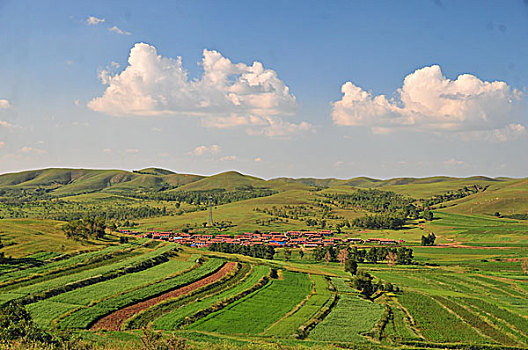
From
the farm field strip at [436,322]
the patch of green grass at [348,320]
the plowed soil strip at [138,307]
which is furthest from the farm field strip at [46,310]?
the farm field strip at [436,322]

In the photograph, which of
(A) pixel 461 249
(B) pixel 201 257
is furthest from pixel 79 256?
(A) pixel 461 249

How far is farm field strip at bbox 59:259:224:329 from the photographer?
5902 cm

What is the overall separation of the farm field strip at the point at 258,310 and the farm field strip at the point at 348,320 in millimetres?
7598

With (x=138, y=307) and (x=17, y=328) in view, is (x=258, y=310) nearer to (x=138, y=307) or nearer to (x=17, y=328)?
(x=138, y=307)

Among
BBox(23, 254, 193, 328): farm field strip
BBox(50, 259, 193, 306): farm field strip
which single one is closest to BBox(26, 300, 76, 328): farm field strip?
BBox(23, 254, 193, 328): farm field strip

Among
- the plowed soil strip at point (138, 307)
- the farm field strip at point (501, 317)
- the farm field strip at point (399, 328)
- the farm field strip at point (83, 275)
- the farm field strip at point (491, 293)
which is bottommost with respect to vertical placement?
the farm field strip at point (491, 293)

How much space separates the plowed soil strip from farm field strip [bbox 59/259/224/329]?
0.96 meters

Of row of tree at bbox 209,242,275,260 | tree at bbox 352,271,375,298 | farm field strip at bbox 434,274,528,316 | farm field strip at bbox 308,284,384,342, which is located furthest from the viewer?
row of tree at bbox 209,242,275,260

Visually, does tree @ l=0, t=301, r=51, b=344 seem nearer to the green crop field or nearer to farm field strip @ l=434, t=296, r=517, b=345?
the green crop field

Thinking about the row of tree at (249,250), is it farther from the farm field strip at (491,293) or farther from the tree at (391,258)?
the farm field strip at (491,293)

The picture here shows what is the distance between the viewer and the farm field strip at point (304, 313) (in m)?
59.8

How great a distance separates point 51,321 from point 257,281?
43.9 metres

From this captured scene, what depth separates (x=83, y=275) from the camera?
8238 centimetres

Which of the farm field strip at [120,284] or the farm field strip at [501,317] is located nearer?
the farm field strip at [501,317]
